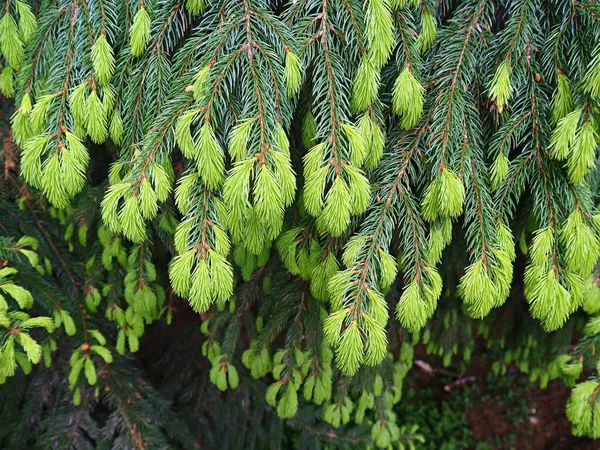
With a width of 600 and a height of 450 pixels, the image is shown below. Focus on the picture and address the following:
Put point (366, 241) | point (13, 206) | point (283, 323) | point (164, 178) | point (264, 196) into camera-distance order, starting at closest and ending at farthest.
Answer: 1. point (264, 196)
2. point (164, 178)
3. point (366, 241)
4. point (283, 323)
5. point (13, 206)

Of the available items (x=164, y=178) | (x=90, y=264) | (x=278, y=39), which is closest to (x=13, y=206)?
(x=90, y=264)

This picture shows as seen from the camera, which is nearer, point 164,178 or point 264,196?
point 264,196

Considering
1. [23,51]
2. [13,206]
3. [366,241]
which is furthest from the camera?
[13,206]

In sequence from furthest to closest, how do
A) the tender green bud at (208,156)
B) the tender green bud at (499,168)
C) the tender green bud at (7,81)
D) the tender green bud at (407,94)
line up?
the tender green bud at (7,81) → the tender green bud at (499,168) → the tender green bud at (407,94) → the tender green bud at (208,156)

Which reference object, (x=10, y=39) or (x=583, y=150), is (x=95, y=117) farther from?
(x=583, y=150)

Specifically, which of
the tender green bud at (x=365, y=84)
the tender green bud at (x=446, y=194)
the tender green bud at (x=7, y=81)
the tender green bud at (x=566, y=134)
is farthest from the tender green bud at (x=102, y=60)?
the tender green bud at (x=566, y=134)

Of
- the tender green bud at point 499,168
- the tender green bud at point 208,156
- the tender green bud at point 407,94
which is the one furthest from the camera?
the tender green bud at point 499,168

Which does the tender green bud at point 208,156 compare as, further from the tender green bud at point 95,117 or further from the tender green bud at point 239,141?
the tender green bud at point 95,117

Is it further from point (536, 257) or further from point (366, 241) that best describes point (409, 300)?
point (536, 257)

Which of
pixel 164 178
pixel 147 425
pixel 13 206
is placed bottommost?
pixel 147 425

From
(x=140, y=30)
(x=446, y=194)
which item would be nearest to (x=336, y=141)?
(x=446, y=194)

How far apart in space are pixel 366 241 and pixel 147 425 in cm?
145

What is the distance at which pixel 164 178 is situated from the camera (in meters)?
1.27

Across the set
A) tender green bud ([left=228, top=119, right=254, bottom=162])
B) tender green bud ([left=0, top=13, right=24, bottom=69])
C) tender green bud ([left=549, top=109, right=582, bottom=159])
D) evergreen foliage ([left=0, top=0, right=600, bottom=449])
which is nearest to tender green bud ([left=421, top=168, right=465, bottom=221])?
evergreen foliage ([left=0, top=0, right=600, bottom=449])
